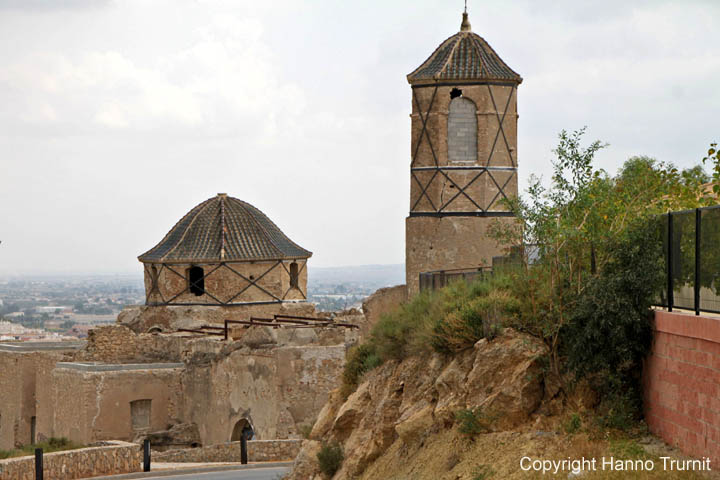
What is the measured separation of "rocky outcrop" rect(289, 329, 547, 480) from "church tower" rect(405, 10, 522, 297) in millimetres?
10713

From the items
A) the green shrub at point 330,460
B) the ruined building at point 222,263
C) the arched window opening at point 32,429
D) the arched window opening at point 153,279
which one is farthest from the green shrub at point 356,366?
the arched window opening at point 153,279

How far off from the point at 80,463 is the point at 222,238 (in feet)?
52.0

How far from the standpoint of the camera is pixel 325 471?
1839 cm

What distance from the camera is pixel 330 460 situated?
723 inches

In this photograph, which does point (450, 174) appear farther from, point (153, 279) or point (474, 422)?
point (474, 422)

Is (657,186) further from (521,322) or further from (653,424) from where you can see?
(653,424)

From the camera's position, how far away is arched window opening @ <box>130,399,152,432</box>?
→ 3312 cm

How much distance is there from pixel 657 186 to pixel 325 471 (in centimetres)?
699

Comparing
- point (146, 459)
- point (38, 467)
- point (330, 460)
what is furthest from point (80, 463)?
point (330, 460)

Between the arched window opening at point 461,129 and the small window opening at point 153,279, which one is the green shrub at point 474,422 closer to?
the arched window opening at point 461,129

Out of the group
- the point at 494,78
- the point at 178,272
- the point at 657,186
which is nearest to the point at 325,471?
the point at 657,186

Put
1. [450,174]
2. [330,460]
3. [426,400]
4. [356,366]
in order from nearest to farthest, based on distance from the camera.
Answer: [426,400] < [330,460] < [356,366] < [450,174]

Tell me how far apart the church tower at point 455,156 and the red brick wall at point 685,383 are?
1735 cm

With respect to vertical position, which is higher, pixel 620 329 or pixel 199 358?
pixel 620 329
